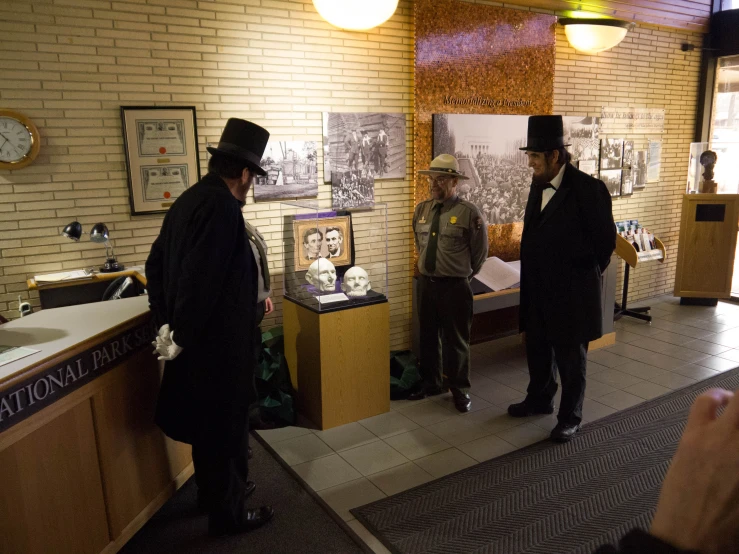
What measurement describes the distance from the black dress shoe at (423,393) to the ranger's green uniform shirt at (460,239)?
1.08 meters

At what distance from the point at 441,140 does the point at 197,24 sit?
255 cm

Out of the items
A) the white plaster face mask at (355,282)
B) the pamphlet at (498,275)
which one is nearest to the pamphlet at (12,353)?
the white plaster face mask at (355,282)

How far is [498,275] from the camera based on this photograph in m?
5.98

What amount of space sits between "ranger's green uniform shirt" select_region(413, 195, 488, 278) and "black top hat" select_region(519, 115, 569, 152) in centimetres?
77

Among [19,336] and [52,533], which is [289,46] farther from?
[52,533]

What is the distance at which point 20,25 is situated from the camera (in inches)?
153

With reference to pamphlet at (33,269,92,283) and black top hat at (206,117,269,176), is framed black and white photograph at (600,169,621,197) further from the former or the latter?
pamphlet at (33,269,92,283)

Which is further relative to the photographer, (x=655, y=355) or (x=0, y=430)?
(x=655, y=355)

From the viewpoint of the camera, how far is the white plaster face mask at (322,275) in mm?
4430

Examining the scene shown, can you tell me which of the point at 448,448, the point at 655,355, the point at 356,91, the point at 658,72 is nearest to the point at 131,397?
the point at 448,448

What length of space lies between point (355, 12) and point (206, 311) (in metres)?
3.14

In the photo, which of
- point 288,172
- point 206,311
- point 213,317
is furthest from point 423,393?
point 206,311

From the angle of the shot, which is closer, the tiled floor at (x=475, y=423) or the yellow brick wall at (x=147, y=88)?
the tiled floor at (x=475, y=423)

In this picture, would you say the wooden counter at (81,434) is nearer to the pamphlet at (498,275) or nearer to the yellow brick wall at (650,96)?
the pamphlet at (498,275)
